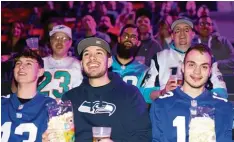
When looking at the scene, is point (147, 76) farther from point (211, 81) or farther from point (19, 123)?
point (19, 123)

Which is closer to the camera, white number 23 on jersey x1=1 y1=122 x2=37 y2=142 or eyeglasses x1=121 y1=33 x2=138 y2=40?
white number 23 on jersey x1=1 y1=122 x2=37 y2=142

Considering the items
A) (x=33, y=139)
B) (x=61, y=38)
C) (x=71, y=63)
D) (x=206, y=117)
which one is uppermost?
(x=61, y=38)

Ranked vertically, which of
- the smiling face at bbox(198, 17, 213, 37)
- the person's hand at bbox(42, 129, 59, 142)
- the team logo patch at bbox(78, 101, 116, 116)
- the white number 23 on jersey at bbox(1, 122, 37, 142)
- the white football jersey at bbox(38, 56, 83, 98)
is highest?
the smiling face at bbox(198, 17, 213, 37)

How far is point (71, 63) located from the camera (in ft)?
13.6

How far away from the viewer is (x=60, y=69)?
4105 millimetres

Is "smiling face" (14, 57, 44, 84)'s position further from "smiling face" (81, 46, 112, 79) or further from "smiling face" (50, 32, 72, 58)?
"smiling face" (50, 32, 72, 58)

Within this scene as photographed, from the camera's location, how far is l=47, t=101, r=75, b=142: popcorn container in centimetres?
270

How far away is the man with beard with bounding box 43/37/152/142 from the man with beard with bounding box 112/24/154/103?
0.88 metres

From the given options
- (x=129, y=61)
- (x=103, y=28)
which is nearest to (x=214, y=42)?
(x=129, y=61)

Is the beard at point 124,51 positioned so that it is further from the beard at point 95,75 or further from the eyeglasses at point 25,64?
the eyeglasses at point 25,64

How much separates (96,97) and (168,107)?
0.57 metres

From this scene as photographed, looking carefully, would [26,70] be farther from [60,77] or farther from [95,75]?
[60,77]

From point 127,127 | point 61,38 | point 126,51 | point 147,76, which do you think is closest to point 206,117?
point 127,127

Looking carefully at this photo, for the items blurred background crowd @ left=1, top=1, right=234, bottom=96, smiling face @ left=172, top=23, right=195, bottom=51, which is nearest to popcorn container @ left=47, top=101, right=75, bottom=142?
smiling face @ left=172, top=23, right=195, bottom=51
